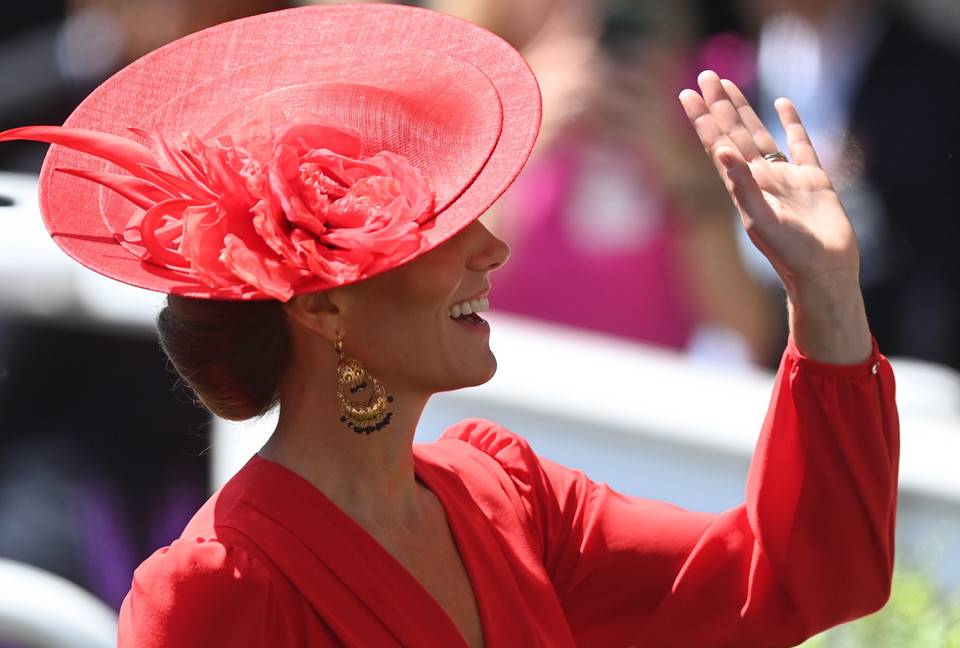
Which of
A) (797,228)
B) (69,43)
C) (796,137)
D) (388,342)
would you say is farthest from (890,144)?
(69,43)

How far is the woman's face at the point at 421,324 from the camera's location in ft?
5.21

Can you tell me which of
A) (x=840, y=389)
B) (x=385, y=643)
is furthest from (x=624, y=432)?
(x=385, y=643)

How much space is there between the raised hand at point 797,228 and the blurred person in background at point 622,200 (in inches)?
57.1

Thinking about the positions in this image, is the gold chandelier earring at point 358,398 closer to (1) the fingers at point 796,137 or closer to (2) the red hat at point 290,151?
(2) the red hat at point 290,151

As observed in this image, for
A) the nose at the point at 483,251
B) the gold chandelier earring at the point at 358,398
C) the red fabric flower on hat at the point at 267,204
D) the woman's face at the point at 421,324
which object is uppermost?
the red fabric flower on hat at the point at 267,204

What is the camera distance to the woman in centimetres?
146

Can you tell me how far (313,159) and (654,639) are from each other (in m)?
0.85

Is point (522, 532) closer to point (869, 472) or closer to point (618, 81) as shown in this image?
point (869, 472)

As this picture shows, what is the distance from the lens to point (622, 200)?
10.6 ft

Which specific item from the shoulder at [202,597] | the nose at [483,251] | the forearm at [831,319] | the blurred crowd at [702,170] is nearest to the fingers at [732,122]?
the forearm at [831,319]

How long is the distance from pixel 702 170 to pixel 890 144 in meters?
0.46

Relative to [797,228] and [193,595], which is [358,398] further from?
[797,228]

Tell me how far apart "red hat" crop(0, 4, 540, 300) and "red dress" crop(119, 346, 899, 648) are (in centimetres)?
31

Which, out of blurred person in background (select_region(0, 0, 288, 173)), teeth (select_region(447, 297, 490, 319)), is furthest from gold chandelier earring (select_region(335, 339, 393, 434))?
blurred person in background (select_region(0, 0, 288, 173))
